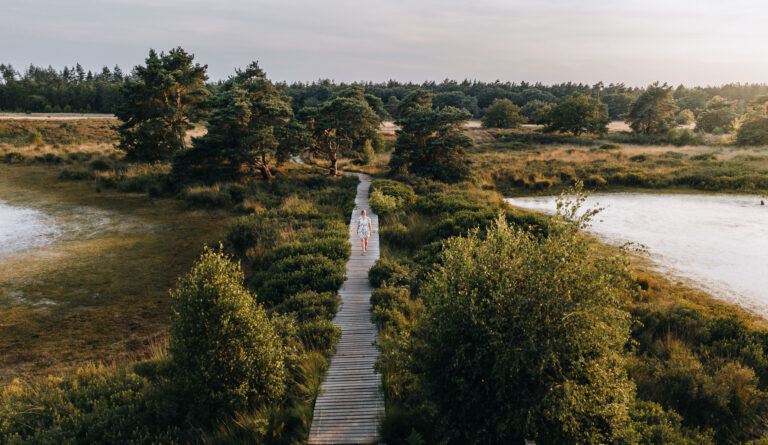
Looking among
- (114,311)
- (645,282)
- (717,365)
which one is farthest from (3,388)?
(645,282)

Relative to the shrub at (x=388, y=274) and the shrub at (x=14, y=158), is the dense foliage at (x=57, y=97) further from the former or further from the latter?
the shrub at (x=388, y=274)

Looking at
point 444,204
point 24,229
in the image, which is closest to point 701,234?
point 444,204

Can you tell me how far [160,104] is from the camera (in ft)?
102

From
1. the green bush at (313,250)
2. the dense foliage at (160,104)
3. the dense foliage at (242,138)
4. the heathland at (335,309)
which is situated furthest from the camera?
the dense foliage at (160,104)

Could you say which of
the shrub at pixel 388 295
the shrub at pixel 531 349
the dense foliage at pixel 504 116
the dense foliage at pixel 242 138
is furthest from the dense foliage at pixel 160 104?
the dense foliage at pixel 504 116

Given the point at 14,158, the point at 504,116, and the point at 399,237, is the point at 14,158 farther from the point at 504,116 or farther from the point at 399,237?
the point at 504,116

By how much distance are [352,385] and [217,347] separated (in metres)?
2.67

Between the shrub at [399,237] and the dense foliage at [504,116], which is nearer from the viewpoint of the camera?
the shrub at [399,237]

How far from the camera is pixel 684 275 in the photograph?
45.1 ft

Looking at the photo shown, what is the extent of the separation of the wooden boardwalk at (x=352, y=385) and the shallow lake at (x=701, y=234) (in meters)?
7.75

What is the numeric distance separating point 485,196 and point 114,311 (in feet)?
60.6

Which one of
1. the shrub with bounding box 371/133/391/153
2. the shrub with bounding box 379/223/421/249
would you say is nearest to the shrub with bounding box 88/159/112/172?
the shrub with bounding box 371/133/391/153

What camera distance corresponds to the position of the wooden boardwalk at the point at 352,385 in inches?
249

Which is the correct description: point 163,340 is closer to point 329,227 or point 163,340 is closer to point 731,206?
point 329,227
